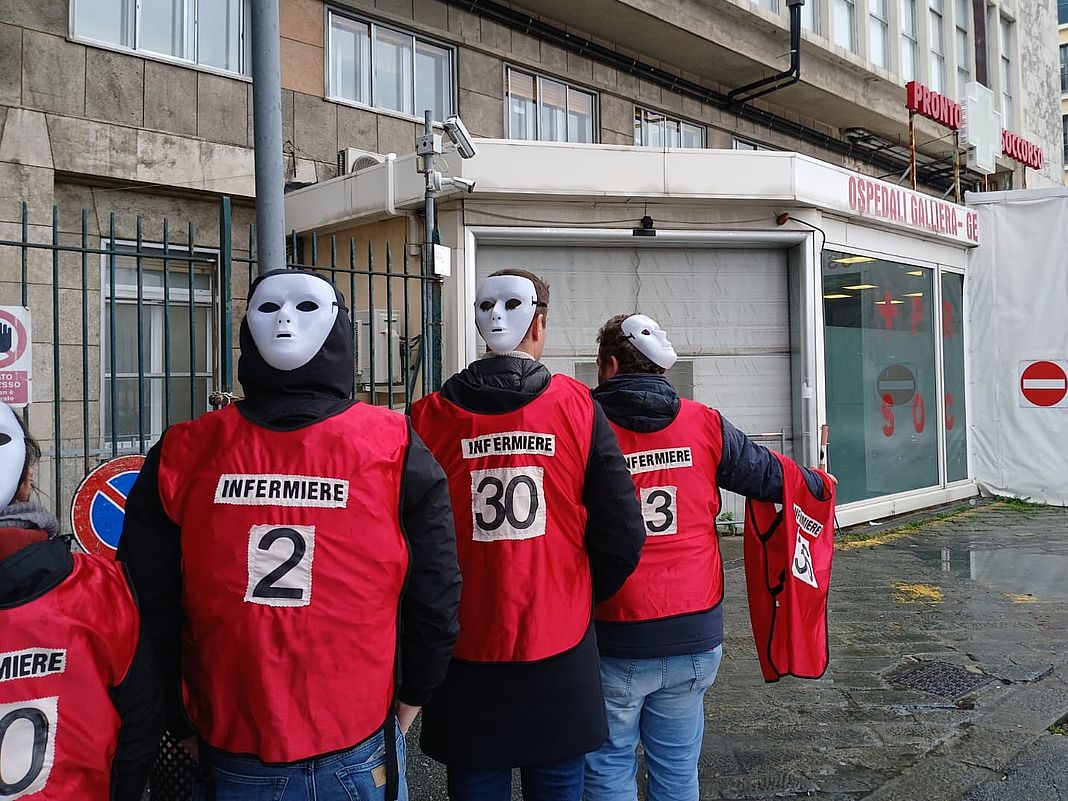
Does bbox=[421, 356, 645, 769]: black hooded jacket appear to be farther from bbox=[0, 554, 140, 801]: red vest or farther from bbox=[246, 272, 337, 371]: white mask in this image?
bbox=[0, 554, 140, 801]: red vest

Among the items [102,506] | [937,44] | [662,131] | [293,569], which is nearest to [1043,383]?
[662,131]

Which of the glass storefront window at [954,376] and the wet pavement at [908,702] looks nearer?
the wet pavement at [908,702]

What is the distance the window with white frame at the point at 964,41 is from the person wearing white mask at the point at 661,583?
1938 centimetres

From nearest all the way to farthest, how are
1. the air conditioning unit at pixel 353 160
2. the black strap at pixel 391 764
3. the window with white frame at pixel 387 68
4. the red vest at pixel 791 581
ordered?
1. the black strap at pixel 391 764
2. the red vest at pixel 791 581
3. the air conditioning unit at pixel 353 160
4. the window with white frame at pixel 387 68

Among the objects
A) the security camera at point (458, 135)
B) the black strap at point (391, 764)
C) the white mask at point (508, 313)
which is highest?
the security camera at point (458, 135)

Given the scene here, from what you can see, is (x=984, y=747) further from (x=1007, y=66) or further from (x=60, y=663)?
(x=1007, y=66)

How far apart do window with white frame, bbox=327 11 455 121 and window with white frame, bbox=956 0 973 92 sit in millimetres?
12943

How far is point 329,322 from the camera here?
2111 mm

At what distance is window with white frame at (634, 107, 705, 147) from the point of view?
14.1 meters

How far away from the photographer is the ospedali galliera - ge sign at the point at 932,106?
1244cm

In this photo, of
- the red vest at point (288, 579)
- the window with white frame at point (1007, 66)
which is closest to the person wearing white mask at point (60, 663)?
the red vest at point (288, 579)

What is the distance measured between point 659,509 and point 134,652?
1.70 metres

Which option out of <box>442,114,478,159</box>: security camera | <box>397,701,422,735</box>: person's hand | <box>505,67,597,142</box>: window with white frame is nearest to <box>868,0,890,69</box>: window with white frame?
<box>505,67,597,142</box>: window with white frame

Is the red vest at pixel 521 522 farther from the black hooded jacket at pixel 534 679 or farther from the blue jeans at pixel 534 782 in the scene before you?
the blue jeans at pixel 534 782
